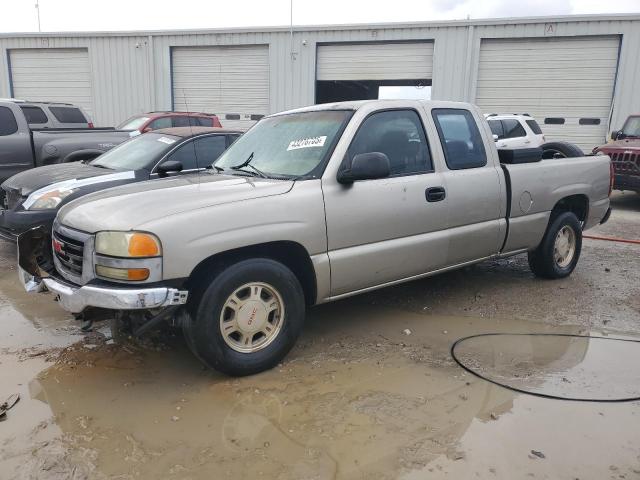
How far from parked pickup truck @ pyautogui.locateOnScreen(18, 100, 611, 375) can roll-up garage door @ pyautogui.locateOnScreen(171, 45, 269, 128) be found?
14596 mm

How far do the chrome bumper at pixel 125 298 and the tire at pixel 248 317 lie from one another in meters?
0.20

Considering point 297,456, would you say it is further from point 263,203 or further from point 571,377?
point 571,377

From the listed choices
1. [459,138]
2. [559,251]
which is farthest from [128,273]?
[559,251]

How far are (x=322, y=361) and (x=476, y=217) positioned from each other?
74.6 inches

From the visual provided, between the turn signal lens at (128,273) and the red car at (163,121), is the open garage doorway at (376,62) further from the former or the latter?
the turn signal lens at (128,273)

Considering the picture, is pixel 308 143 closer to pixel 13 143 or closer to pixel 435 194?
pixel 435 194

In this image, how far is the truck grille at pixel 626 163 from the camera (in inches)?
405

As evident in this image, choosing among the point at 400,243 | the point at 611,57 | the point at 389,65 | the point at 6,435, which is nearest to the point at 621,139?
the point at 611,57

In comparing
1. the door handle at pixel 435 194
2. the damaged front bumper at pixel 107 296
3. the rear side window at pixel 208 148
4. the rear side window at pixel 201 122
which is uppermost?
the rear side window at pixel 201 122

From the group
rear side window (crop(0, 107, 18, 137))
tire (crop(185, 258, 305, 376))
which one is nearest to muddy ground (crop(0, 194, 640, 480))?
tire (crop(185, 258, 305, 376))

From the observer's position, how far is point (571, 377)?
3418 mm

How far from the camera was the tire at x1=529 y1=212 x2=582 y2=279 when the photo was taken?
533 cm

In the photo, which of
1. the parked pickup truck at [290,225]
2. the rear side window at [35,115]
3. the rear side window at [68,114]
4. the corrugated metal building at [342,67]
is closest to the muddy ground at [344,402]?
the parked pickup truck at [290,225]

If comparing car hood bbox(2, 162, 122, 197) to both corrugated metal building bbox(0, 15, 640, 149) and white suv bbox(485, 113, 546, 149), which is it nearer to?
white suv bbox(485, 113, 546, 149)
